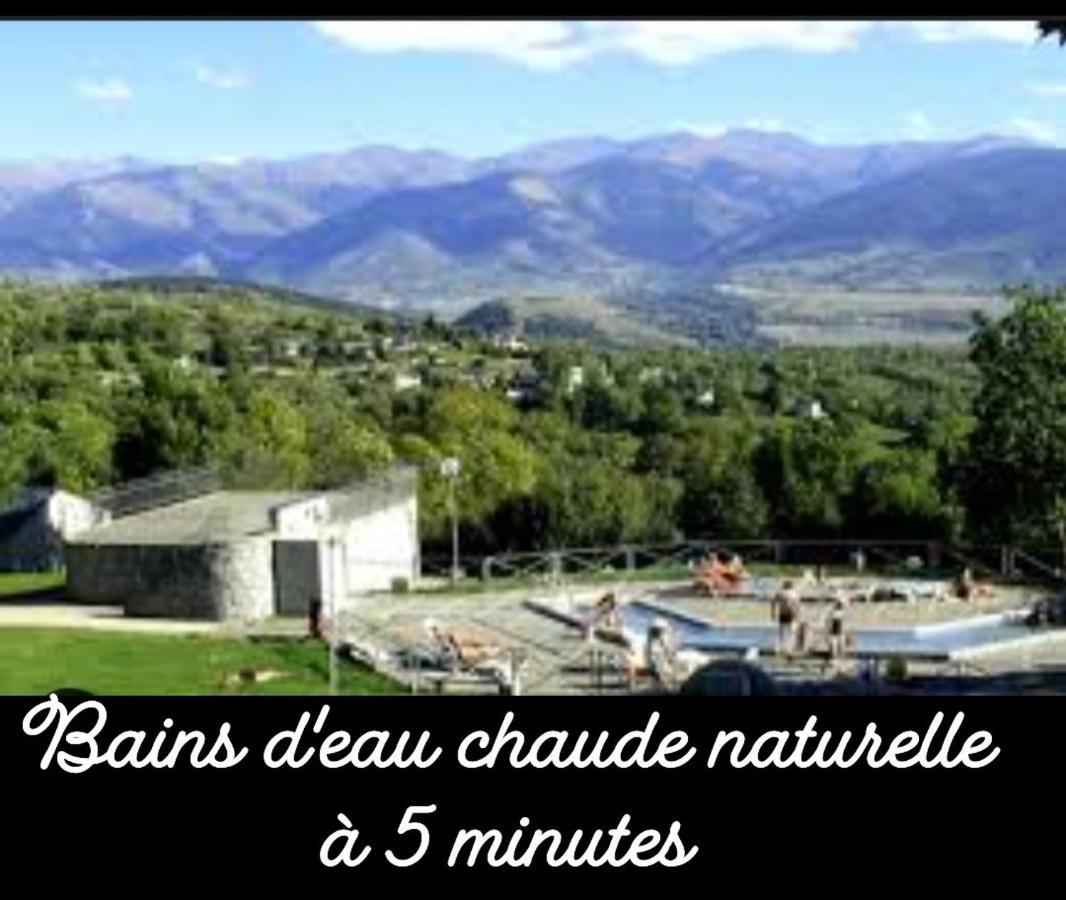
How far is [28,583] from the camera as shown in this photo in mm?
33594

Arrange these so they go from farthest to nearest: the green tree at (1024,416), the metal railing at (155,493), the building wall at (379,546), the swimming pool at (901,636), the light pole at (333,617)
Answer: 1. the metal railing at (155,493)
2. the green tree at (1024,416)
3. the building wall at (379,546)
4. the swimming pool at (901,636)
5. the light pole at (333,617)

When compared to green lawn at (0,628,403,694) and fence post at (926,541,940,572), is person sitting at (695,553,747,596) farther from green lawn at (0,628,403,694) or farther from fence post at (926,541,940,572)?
green lawn at (0,628,403,694)

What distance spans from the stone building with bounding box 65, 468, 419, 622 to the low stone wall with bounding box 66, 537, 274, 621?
0.01 meters

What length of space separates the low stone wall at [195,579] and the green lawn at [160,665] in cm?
271

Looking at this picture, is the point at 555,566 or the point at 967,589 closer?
the point at 967,589

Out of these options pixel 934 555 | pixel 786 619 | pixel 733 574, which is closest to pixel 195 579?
pixel 733 574

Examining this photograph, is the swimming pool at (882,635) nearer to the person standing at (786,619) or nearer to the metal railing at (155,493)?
the person standing at (786,619)

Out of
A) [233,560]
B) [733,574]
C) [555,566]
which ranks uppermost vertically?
[233,560]

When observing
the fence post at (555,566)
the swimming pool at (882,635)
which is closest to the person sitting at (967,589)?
the swimming pool at (882,635)

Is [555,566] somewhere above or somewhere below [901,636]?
below

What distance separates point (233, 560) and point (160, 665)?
5.77 meters

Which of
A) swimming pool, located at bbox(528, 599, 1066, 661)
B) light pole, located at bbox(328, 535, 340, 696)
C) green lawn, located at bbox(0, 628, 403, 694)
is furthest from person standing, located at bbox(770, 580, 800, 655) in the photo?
light pole, located at bbox(328, 535, 340, 696)

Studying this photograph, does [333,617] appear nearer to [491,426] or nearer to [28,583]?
[28,583]

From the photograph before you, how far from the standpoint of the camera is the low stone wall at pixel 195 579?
95.6 feet
